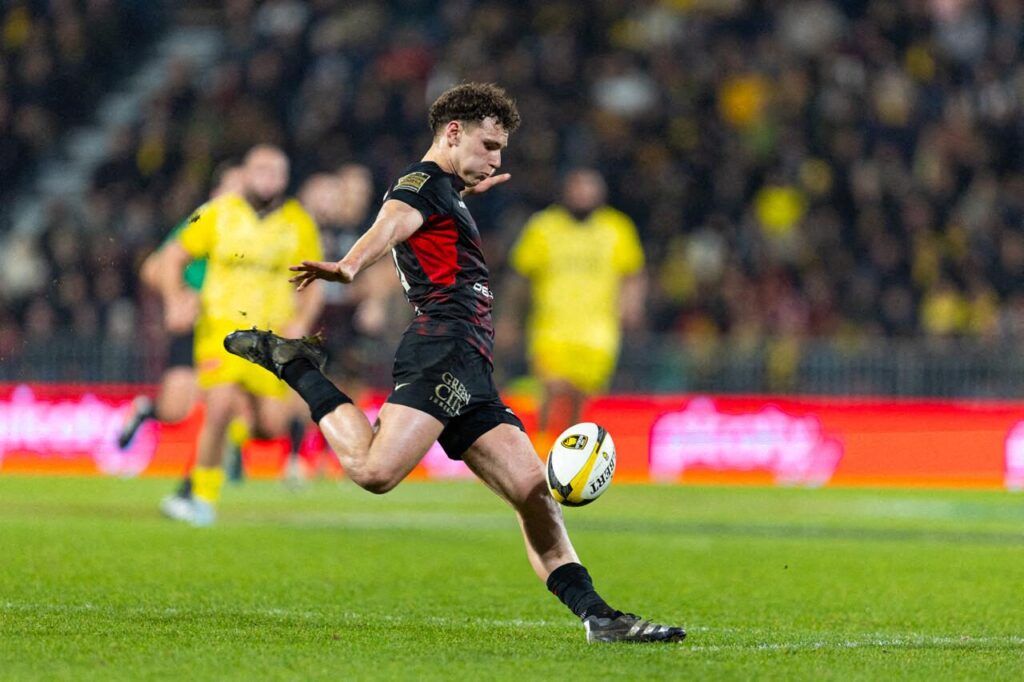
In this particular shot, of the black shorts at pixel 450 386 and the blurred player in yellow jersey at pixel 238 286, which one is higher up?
the blurred player in yellow jersey at pixel 238 286

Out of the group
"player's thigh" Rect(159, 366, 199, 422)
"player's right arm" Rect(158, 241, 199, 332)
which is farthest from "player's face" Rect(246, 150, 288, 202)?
"player's thigh" Rect(159, 366, 199, 422)

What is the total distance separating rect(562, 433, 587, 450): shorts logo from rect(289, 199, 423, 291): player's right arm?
0.98m

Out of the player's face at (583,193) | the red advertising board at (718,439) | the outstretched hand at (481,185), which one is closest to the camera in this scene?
the outstretched hand at (481,185)

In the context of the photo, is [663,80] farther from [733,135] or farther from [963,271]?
[963,271]

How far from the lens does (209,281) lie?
12.1 m

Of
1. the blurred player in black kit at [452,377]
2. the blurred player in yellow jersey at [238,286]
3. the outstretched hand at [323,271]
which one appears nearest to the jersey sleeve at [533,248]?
the blurred player in yellow jersey at [238,286]

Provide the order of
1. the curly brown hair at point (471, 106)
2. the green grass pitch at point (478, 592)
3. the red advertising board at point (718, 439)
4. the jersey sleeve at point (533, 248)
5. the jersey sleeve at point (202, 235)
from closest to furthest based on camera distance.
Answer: the green grass pitch at point (478, 592)
the curly brown hair at point (471, 106)
the jersey sleeve at point (202, 235)
the jersey sleeve at point (533, 248)
the red advertising board at point (718, 439)

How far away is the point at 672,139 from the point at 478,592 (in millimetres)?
14511

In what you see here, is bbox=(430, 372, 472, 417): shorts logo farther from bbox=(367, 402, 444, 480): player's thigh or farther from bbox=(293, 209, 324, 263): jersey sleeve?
bbox=(293, 209, 324, 263): jersey sleeve

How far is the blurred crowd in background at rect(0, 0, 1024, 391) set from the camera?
20.4 metres

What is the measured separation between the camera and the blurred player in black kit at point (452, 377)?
6.44 metres

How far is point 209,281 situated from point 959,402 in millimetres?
9314

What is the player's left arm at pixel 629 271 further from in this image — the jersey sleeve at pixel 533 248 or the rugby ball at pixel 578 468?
the rugby ball at pixel 578 468

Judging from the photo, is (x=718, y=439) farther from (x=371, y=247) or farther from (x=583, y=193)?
(x=371, y=247)
